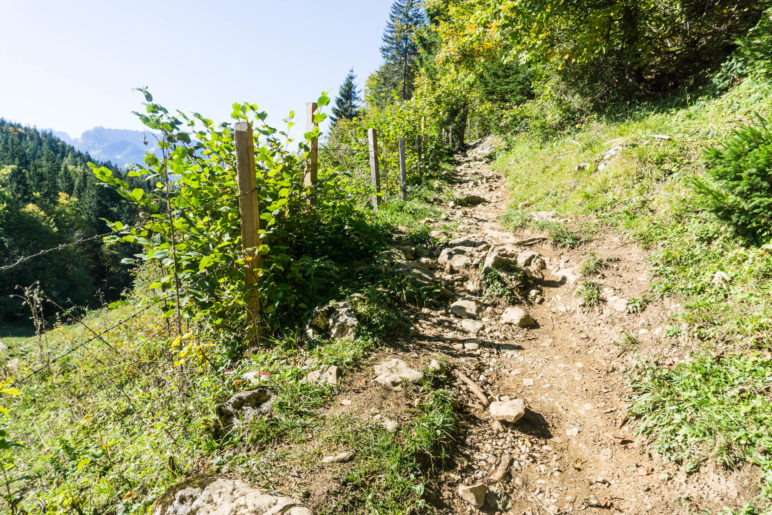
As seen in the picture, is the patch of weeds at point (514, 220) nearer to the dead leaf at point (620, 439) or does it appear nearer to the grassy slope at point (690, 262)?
the grassy slope at point (690, 262)

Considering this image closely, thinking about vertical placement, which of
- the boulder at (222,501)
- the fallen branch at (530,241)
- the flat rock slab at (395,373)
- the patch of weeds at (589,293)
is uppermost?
the fallen branch at (530,241)

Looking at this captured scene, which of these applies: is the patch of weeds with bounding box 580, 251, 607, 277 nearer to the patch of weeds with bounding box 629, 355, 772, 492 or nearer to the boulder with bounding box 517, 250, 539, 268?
the boulder with bounding box 517, 250, 539, 268

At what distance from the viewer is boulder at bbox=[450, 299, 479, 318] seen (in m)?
4.66

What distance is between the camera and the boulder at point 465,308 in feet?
15.3

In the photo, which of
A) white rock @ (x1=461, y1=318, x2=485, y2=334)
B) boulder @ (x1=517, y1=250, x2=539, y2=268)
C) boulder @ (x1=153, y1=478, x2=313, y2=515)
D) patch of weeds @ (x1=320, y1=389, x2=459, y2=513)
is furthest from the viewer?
boulder @ (x1=517, y1=250, x2=539, y2=268)

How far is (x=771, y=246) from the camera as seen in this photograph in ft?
11.2

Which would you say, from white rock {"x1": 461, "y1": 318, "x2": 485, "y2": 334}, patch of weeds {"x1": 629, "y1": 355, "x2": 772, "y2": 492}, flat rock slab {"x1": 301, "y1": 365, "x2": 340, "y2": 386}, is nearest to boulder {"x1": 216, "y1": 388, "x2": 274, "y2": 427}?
flat rock slab {"x1": 301, "y1": 365, "x2": 340, "y2": 386}

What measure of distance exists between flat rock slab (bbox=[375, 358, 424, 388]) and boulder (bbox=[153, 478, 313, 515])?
4.34 feet

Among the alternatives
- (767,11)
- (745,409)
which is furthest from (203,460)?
(767,11)

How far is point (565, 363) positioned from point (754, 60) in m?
7.86

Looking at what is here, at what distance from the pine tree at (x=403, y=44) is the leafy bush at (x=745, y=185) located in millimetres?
27818

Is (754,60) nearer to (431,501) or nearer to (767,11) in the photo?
(767,11)

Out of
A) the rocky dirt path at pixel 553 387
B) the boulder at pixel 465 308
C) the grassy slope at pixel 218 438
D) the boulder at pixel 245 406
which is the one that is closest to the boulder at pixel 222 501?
the grassy slope at pixel 218 438

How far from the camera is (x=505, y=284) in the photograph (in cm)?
501
